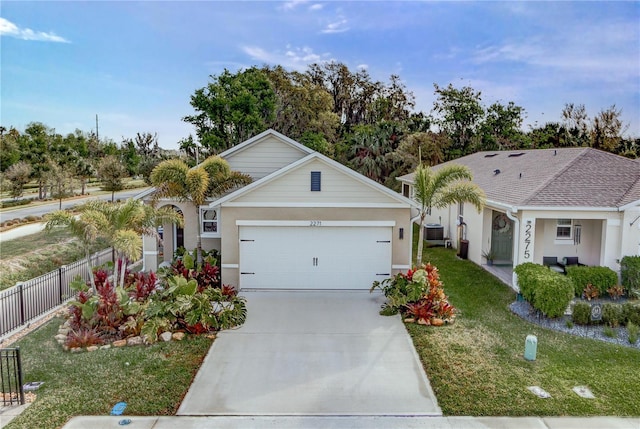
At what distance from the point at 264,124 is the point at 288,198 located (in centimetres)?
1953

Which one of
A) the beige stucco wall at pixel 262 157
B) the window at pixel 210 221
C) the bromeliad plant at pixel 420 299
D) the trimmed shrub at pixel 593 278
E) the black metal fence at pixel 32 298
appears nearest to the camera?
the black metal fence at pixel 32 298

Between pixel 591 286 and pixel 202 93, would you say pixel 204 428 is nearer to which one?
pixel 591 286

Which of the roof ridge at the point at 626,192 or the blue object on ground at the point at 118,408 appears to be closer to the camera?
the blue object on ground at the point at 118,408

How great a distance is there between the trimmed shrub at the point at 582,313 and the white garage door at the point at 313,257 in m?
4.97

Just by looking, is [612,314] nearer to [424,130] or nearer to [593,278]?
[593,278]

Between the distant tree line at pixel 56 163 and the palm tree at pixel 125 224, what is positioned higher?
the distant tree line at pixel 56 163

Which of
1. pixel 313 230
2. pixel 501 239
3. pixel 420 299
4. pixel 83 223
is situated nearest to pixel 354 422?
pixel 420 299

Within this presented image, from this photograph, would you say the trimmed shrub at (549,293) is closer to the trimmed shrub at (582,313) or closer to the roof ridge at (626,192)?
the trimmed shrub at (582,313)

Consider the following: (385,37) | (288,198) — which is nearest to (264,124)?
(385,37)

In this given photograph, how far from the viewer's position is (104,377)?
777cm

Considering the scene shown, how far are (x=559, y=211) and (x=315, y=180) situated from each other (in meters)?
7.17

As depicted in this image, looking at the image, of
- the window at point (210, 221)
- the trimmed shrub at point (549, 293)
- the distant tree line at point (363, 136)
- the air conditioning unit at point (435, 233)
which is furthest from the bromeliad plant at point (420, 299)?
the distant tree line at point (363, 136)

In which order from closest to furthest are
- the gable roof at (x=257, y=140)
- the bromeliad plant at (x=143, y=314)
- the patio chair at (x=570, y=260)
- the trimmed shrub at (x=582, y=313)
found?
1. the bromeliad plant at (x=143, y=314)
2. the trimmed shrub at (x=582, y=313)
3. the patio chair at (x=570, y=260)
4. the gable roof at (x=257, y=140)

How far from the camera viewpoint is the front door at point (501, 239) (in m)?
15.8
